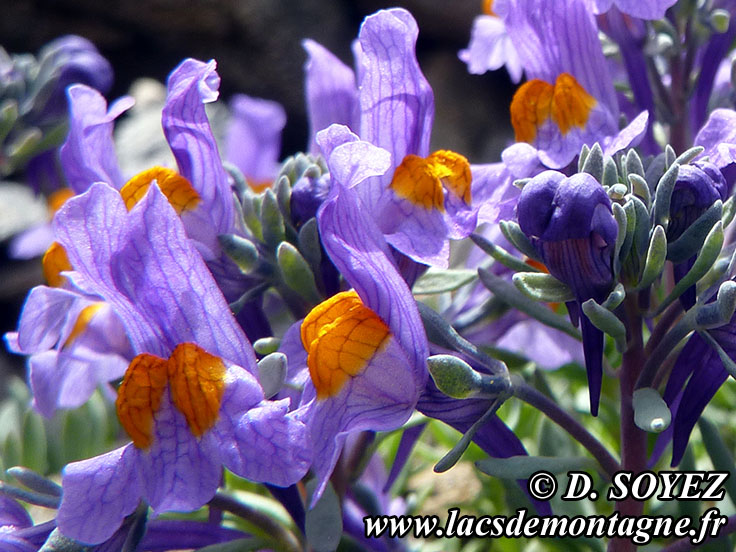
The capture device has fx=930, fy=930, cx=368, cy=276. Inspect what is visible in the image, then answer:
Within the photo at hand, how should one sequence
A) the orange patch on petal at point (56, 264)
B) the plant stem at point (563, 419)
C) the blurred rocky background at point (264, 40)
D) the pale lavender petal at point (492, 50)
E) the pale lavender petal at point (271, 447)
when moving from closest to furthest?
the pale lavender petal at point (271, 447), the plant stem at point (563, 419), the orange patch on petal at point (56, 264), the pale lavender petal at point (492, 50), the blurred rocky background at point (264, 40)

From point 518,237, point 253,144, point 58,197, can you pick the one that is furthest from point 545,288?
point 58,197

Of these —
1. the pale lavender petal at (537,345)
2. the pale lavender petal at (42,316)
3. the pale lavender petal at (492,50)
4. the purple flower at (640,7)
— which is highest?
the purple flower at (640,7)

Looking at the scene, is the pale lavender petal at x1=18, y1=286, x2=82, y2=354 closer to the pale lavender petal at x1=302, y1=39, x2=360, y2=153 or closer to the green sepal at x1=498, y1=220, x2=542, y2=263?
the pale lavender petal at x1=302, y1=39, x2=360, y2=153

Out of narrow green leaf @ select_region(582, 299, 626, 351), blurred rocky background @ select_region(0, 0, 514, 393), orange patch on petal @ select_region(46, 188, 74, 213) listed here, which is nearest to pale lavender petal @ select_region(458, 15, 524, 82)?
narrow green leaf @ select_region(582, 299, 626, 351)

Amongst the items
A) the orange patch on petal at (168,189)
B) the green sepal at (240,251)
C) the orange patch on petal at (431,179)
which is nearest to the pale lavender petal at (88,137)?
the orange patch on petal at (168,189)

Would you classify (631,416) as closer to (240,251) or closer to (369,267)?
(369,267)

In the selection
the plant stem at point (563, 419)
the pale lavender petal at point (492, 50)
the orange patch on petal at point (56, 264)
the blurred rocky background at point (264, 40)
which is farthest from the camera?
the blurred rocky background at point (264, 40)

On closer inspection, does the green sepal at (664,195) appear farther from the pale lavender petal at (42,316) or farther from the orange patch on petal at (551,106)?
the pale lavender petal at (42,316)
